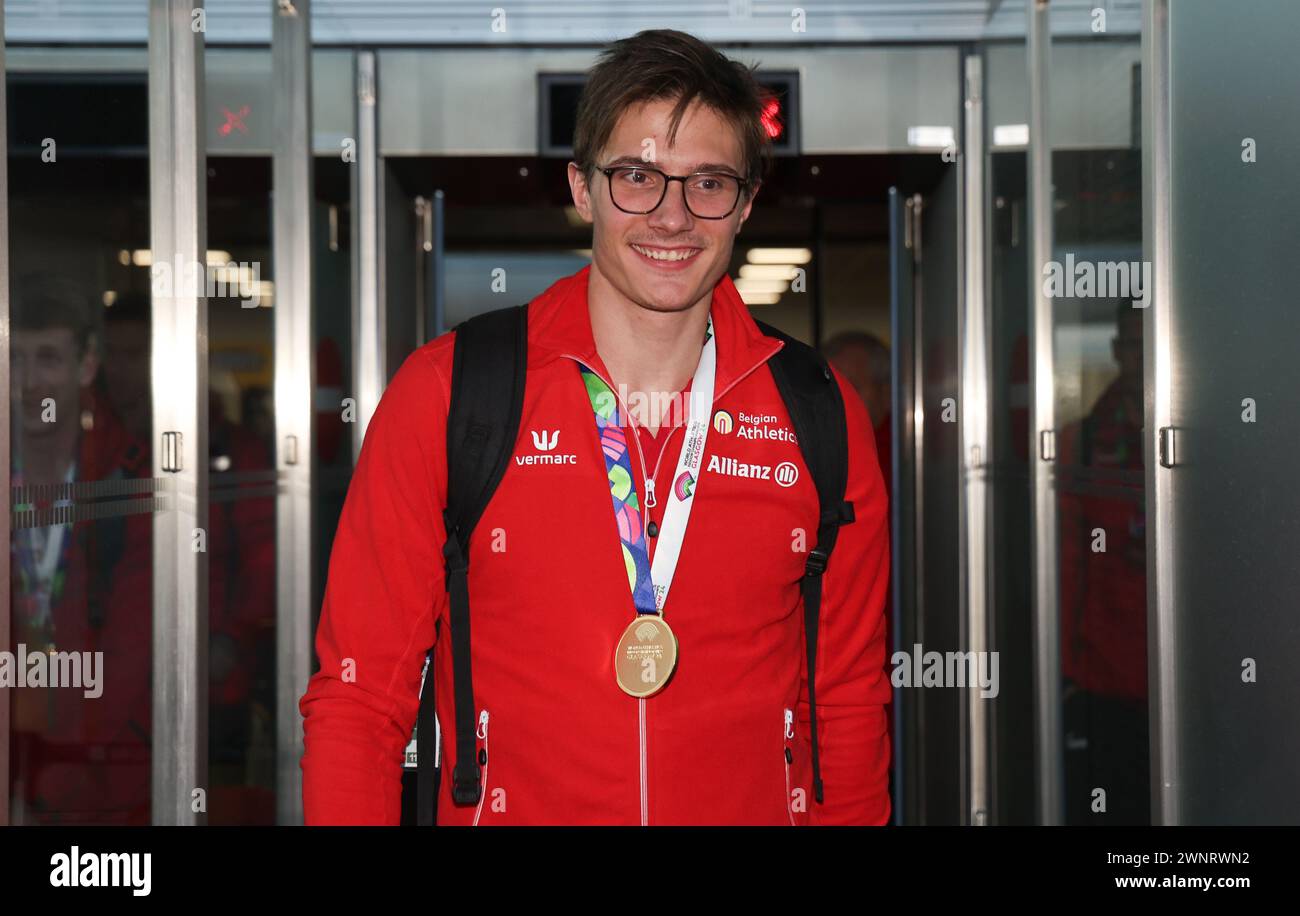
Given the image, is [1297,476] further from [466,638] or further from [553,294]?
[466,638]

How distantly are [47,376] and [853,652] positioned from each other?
142 cm

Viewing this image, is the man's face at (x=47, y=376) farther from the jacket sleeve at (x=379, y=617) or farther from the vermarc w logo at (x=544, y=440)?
the vermarc w logo at (x=544, y=440)

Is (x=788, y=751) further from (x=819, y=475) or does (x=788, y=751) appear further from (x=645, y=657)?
(x=819, y=475)

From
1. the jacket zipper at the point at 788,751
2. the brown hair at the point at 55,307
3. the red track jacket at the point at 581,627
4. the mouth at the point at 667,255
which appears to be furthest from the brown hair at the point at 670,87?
the brown hair at the point at 55,307

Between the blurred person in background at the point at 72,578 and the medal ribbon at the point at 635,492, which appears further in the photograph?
the blurred person in background at the point at 72,578

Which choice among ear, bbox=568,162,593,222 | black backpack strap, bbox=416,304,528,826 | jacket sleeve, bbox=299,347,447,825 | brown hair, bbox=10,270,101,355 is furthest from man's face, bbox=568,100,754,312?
brown hair, bbox=10,270,101,355

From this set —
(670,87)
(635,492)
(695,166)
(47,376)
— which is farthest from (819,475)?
(47,376)

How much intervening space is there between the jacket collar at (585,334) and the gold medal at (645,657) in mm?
364

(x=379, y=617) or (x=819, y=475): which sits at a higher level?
(x=819, y=475)

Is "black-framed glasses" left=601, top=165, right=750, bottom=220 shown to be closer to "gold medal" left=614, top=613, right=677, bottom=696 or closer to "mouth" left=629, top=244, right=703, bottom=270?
"mouth" left=629, top=244, right=703, bottom=270

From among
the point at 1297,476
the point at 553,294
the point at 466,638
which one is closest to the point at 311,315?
the point at 553,294

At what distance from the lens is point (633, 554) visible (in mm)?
1744

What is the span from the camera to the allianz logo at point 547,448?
1.70 metres

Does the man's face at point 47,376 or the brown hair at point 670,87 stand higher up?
the brown hair at point 670,87
